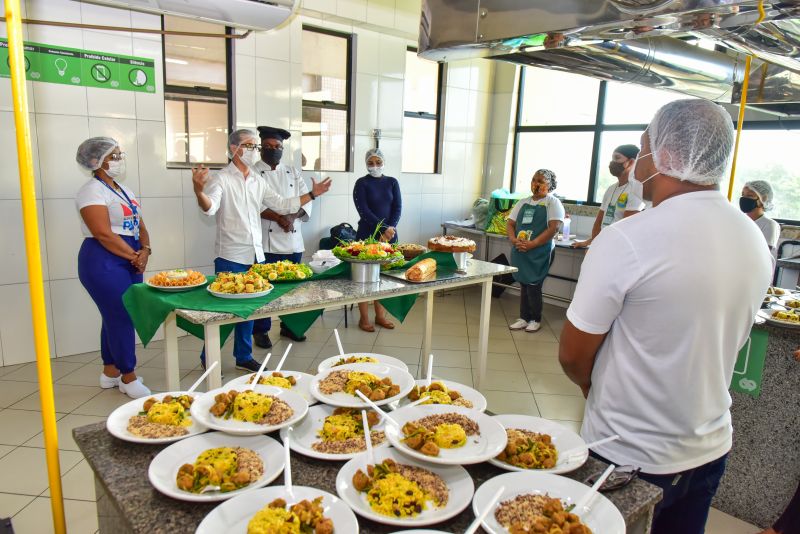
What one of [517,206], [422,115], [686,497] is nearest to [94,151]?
[686,497]

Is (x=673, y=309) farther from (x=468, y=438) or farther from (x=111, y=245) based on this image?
(x=111, y=245)

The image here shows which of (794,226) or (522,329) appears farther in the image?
(522,329)

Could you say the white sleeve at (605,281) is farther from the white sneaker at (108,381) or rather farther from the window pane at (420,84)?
the window pane at (420,84)

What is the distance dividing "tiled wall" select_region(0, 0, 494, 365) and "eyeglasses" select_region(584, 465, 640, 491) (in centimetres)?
421

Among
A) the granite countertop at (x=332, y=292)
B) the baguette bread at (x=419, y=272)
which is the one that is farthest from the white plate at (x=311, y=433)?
the baguette bread at (x=419, y=272)

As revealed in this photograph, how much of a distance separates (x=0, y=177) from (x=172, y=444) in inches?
141

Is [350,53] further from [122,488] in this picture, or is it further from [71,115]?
[122,488]

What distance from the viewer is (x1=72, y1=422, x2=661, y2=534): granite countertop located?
3.43 feet

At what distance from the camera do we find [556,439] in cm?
135

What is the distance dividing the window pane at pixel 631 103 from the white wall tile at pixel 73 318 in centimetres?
558

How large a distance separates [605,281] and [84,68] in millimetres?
4238

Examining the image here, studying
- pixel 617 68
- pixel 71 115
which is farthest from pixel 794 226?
pixel 71 115

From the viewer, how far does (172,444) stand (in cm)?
127

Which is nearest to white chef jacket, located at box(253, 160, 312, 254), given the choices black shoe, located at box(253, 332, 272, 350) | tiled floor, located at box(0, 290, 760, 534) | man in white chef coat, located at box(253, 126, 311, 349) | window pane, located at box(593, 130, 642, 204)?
man in white chef coat, located at box(253, 126, 311, 349)
